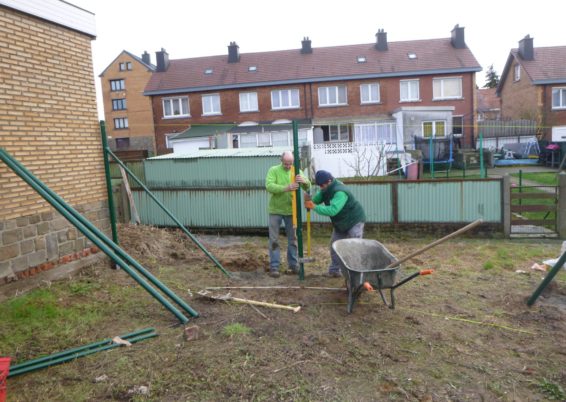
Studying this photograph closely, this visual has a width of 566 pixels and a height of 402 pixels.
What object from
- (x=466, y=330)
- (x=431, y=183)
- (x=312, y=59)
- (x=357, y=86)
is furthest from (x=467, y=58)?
(x=466, y=330)

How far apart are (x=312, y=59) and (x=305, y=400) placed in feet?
94.0

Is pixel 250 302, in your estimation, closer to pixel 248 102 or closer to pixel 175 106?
pixel 248 102

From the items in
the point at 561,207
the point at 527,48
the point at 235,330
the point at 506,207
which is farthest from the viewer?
the point at 527,48

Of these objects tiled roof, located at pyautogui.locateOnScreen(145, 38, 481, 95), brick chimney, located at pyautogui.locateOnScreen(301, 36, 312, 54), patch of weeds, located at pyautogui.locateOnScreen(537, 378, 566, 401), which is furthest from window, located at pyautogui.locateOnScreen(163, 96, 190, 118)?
patch of weeds, located at pyautogui.locateOnScreen(537, 378, 566, 401)

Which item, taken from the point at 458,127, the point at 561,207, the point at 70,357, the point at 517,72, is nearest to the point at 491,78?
the point at 517,72

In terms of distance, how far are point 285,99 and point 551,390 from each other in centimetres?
2675

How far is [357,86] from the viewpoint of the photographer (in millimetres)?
28094

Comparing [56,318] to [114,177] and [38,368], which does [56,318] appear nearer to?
[38,368]

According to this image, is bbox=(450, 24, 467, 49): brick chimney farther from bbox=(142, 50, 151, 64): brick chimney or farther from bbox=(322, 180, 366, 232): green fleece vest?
bbox=(142, 50, 151, 64): brick chimney

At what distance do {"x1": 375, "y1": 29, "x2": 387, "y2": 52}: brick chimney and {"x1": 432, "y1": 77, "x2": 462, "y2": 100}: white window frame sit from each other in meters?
4.32

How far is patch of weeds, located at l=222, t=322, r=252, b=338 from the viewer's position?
14.1ft

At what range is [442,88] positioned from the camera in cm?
2762

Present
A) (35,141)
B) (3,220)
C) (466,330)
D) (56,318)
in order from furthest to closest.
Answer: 1. (35,141)
2. (3,220)
3. (56,318)
4. (466,330)

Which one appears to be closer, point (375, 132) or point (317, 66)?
point (375, 132)
